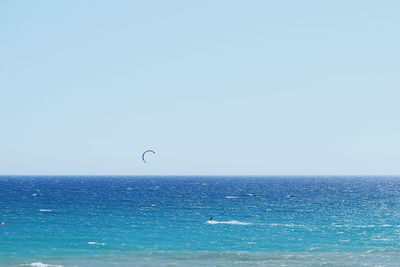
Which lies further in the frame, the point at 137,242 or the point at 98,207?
the point at 98,207

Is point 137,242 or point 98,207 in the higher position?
point 98,207

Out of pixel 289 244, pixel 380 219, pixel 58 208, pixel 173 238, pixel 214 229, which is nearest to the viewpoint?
pixel 289 244

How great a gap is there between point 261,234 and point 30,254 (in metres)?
36.7

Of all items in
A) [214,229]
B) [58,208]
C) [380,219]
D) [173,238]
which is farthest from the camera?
[58,208]

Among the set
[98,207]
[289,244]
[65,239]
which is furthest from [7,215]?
[289,244]

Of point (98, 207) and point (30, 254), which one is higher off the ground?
point (98, 207)

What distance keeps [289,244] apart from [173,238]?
18.2 m

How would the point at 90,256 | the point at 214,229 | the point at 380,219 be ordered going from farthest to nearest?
the point at 380,219, the point at 214,229, the point at 90,256

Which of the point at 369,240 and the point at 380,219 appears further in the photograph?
the point at 380,219

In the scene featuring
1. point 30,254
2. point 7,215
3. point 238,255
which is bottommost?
point 238,255

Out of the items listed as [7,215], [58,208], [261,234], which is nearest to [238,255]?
[261,234]

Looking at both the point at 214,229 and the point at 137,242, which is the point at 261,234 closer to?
the point at 214,229

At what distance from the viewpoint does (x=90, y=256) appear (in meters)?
59.1

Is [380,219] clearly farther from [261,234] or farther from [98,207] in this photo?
[98,207]
